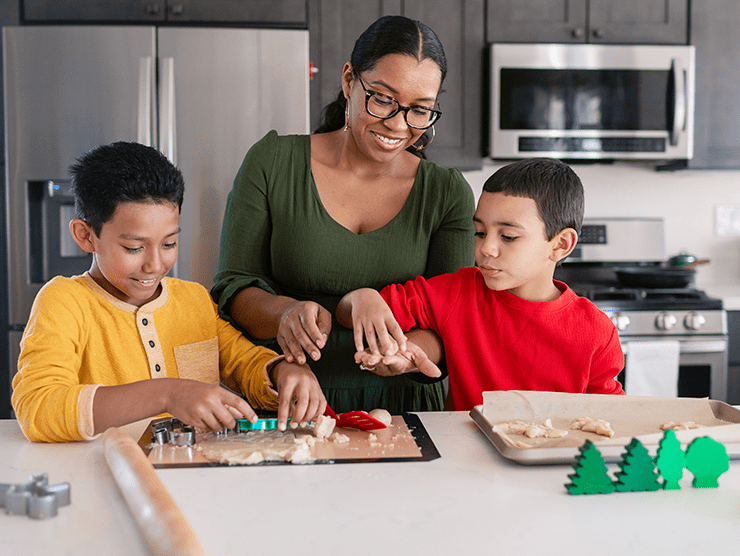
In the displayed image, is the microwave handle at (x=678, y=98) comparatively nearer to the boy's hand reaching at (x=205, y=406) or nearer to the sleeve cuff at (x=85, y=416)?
the boy's hand reaching at (x=205, y=406)

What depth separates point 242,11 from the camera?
254 centimetres

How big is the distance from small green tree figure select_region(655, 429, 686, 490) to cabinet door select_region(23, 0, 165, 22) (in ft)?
7.98

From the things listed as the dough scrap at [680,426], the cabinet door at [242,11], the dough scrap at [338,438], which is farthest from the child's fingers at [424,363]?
the cabinet door at [242,11]

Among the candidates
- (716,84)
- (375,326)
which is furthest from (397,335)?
(716,84)

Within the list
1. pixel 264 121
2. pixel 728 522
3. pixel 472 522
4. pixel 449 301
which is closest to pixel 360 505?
pixel 472 522

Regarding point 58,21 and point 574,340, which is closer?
point 574,340

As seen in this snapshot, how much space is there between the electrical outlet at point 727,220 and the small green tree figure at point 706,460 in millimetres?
2746

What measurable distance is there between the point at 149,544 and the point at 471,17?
2.57 metres

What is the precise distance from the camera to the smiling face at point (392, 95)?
1.18 metres

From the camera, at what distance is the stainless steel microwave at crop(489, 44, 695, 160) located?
2691 millimetres

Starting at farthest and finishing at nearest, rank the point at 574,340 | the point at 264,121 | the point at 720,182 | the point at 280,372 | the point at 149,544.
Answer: the point at 720,182 → the point at 264,121 → the point at 574,340 → the point at 280,372 → the point at 149,544

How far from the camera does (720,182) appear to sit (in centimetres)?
314

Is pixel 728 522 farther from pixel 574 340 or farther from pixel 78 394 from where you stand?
pixel 78 394

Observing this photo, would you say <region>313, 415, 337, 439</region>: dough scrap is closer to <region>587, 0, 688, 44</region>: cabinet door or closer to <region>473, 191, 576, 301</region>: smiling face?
<region>473, 191, 576, 301</region>: smiling face
